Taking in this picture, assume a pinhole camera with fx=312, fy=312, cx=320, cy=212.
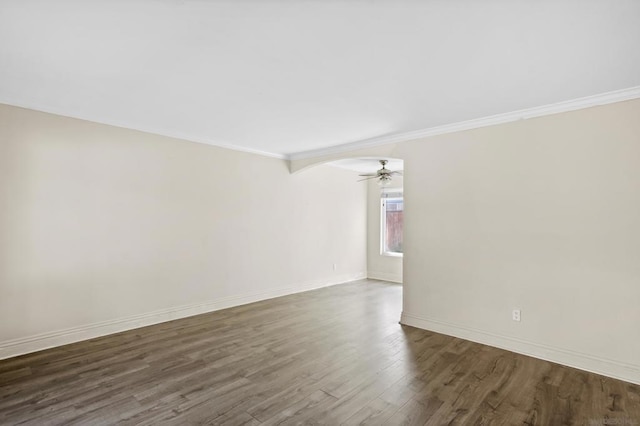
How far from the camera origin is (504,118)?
3.40 meters

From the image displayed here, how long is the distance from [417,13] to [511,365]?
10.2ft

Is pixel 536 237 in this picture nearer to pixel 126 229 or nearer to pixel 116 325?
pixel 126 229

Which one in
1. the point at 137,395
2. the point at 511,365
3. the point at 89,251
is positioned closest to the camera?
the point at 137,395

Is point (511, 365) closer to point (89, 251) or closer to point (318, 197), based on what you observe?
point (318, 197)

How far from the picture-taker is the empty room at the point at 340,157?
202 cm

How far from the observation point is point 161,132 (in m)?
4.14

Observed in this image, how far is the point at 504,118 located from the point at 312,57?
2372mm

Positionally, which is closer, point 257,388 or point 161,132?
point 257,388

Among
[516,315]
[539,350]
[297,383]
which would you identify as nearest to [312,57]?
[297,383]

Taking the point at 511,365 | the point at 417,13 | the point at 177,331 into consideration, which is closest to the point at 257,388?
the point at 177,331

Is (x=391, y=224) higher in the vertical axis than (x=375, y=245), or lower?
higher

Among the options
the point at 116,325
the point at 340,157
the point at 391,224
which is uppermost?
the point at 340,157

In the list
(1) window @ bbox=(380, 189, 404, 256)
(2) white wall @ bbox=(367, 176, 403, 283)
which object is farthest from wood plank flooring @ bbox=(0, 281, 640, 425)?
(1) window @ bbox=(380, 189, 404, 256)

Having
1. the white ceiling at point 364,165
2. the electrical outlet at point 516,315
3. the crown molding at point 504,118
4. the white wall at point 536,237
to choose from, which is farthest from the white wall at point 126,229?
the electrical outlet at point 516,315
